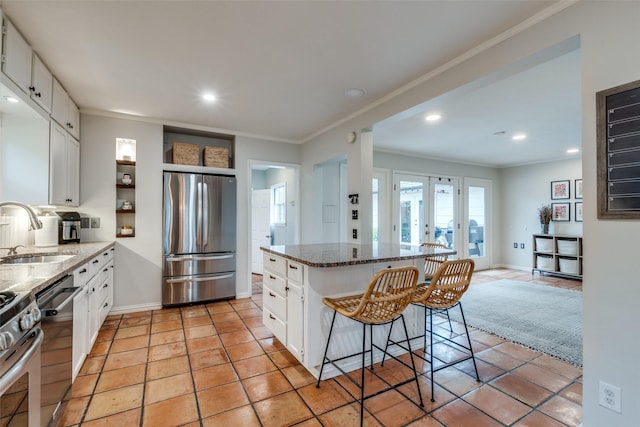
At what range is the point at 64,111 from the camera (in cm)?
289

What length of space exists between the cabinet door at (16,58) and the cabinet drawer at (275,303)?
2437 millimetres

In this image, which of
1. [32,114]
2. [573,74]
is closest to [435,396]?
[573,74]

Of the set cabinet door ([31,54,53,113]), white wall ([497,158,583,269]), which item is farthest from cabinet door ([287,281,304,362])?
white wall ([497,158,583,269])

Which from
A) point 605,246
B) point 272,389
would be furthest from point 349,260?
point 605,246

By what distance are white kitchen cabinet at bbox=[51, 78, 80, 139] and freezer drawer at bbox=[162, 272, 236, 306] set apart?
2038 millimetres

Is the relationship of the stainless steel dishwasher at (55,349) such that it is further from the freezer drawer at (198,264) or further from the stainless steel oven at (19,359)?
the freezer drawer at (198,264)

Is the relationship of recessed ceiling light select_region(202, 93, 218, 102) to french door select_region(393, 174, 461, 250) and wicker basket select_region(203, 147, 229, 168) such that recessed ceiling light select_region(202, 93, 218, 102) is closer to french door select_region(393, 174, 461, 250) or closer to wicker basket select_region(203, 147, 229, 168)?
wicker basket select_region(203, 147, 229, 168)

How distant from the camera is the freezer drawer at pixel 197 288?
3850mm

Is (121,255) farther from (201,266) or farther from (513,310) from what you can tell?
(513,310)

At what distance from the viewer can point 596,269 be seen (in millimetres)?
1555

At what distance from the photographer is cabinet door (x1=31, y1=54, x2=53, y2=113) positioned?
2.23m

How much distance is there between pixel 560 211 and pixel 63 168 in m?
8.26

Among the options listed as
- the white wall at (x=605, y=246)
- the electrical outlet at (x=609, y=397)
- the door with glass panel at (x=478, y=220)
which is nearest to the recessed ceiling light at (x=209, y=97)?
the white wall at (x=605, y=246)

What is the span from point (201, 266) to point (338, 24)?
3384mm
